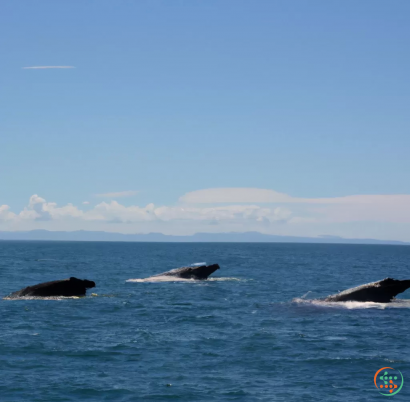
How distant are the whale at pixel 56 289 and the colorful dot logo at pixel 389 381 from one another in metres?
28.5

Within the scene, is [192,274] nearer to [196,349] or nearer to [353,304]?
[353,304]

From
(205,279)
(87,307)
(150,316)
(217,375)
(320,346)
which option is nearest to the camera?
(217,375)

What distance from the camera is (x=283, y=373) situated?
24.2 metres

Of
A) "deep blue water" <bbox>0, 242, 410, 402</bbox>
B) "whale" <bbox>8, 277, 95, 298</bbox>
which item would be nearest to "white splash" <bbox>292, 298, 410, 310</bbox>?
"deep blue water" <bbox>0, 242, 410, 402</bbox>

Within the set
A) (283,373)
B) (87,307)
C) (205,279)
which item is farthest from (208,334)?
(205,279)

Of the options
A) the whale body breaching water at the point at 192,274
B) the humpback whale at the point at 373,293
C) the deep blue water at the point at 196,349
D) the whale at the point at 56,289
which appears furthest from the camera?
the whale body breaching water at the point at 192,274

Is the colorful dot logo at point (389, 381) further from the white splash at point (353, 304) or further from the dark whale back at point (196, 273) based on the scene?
the dark whale back at point (196, 273)

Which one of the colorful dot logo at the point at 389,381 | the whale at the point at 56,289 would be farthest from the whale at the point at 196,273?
the colorful dot logo at the point at 389,381

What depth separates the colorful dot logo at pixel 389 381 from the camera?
22.2m

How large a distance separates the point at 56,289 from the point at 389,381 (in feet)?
99.9

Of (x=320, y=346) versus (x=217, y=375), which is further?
(x=320, y=346)

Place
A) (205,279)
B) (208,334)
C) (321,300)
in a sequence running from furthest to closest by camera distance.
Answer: (205,279), (321,300), (208,334)

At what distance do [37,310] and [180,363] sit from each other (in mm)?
17421

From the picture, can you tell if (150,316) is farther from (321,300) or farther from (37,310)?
(321,300)
